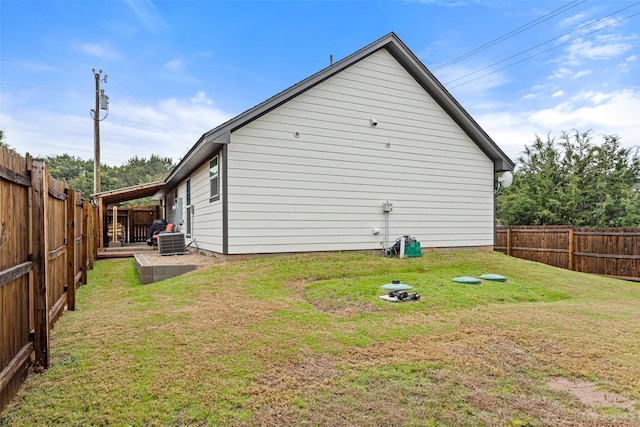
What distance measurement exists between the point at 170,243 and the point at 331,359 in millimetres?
8036

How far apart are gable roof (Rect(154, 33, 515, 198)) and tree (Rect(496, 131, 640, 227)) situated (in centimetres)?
632

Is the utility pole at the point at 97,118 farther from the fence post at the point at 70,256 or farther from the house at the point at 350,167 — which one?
the fence post at the point at 70,256

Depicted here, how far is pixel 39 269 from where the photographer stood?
3.12 metres

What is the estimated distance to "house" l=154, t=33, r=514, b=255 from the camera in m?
8.62

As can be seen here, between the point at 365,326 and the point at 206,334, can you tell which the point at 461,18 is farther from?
the point at 206,334

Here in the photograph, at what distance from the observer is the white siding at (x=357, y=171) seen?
8.70 metres

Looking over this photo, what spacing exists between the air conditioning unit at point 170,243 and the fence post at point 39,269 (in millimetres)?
7160

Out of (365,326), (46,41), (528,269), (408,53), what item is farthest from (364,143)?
(46,41)

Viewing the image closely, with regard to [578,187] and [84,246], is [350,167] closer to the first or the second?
[84,246]

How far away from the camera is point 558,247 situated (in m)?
12.4

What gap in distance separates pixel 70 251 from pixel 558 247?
13.5 meters

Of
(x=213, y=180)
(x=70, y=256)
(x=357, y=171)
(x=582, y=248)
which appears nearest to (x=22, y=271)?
(x=70, y=256)

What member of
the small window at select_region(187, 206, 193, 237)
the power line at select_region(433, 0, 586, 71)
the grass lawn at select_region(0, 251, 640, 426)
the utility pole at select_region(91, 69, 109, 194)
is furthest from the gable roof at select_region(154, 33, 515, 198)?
the power line at select_region(433, 0, 586, 71)

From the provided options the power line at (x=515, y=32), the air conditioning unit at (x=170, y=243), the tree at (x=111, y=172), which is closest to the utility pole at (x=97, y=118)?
the air conditioning unit at (x=170, y=243)
